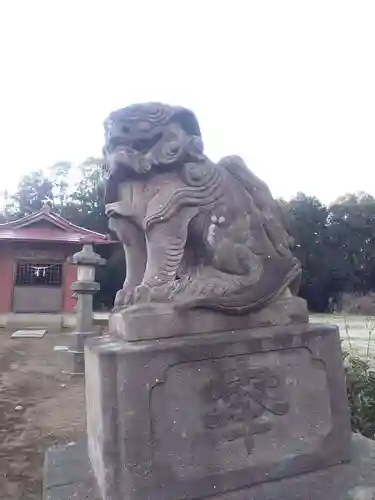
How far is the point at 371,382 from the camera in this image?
3209 millimetres

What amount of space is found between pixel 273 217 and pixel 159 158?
0.68 m

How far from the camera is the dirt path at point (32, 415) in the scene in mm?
2861

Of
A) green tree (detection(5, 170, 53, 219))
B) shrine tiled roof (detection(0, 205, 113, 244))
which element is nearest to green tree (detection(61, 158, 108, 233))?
green tree (detection(5, 170, 53, 219))

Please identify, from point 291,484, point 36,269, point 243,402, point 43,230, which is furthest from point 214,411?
point 43,230

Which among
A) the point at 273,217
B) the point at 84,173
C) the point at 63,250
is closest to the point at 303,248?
the point at 63,250

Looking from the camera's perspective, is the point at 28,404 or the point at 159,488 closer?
the point at 159,488

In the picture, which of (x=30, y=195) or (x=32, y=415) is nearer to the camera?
(x=32, y=415)

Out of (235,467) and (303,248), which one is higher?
(303,248)

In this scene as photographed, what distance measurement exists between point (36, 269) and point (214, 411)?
13.4 m

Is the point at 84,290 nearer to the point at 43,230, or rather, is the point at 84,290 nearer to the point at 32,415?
the point at 32,415

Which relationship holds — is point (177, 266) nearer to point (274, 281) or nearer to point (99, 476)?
point (274, 281)

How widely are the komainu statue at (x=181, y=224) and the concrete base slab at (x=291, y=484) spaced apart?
2.39ft

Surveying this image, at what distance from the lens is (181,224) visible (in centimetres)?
199

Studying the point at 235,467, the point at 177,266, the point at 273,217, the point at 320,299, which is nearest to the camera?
the point at 235,467
